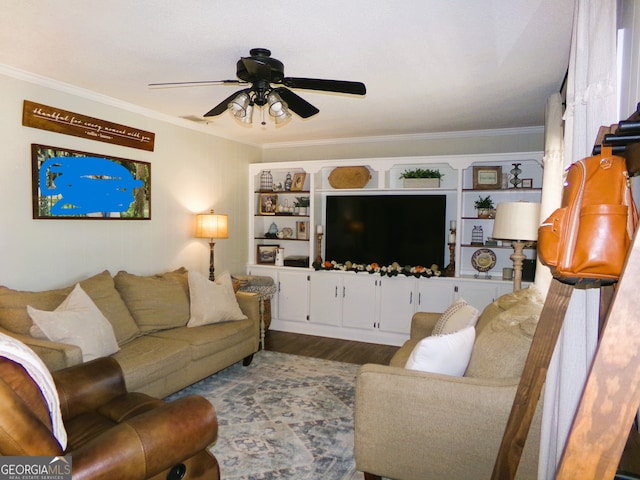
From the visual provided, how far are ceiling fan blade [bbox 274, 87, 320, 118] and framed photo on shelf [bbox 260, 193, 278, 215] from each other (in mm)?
3052

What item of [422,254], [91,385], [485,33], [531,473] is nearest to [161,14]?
[485,33]

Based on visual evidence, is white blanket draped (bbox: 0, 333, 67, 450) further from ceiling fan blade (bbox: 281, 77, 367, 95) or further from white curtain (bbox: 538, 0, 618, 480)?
ceiling fan blade (bbox: 281, 77, 367, 95)

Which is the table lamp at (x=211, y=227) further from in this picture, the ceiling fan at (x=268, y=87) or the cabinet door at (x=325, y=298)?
the ceiling fan at (x=268, y=87)

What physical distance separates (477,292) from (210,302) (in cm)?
281

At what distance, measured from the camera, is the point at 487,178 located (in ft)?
15.7

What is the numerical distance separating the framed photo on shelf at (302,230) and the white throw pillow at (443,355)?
11.9 ft

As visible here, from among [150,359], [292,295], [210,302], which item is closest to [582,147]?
[150,359]

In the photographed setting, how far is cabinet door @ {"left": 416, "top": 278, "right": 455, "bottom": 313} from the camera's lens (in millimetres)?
4688

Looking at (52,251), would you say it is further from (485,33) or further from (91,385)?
(485,33)

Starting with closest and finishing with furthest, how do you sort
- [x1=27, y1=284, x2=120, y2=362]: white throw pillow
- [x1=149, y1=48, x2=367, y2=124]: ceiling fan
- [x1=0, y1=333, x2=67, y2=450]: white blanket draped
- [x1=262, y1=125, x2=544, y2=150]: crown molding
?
[x1=0, y1=333, x2=67, y2=450]: white blanket draped < [x1=149, y1=48, x2=367, y2=124]: ceiling fan < [x1=27, y1=284, x2=120, y2=362]: white throw pillow < [x1=262, y1=125, x2=544, y2=150]: crown molding

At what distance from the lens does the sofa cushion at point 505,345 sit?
2.02 m

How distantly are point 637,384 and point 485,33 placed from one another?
217 cm

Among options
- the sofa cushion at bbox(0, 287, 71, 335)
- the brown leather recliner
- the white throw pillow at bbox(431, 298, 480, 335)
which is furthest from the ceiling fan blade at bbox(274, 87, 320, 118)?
the sofa cushion at bbox(0, 287, 71, 335)

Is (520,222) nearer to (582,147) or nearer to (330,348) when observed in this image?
(582,147)
